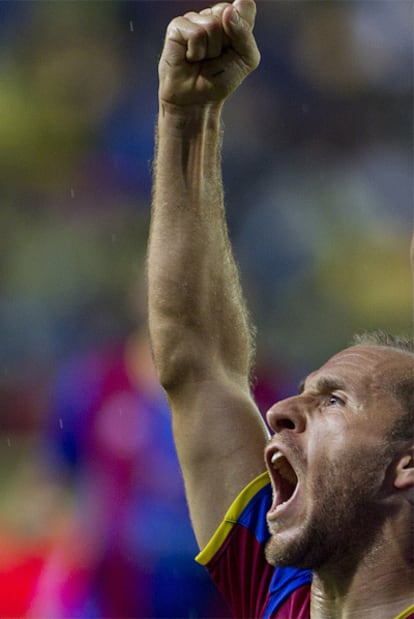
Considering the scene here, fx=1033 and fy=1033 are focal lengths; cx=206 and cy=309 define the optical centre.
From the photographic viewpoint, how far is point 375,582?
1.86 metres

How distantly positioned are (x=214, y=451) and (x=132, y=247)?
3.10 metres

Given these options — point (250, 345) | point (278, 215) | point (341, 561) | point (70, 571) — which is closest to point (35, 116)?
point (278, 215)

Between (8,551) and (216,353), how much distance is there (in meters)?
2.75

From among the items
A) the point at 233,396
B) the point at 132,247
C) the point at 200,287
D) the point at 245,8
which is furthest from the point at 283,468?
the point at 132,247

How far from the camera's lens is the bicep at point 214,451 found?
2143mm

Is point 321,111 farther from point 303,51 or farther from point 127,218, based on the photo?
point 127,218

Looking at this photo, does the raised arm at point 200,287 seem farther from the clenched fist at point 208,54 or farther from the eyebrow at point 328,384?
the eyebrow at point 328,384

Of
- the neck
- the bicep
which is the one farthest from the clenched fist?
the neck

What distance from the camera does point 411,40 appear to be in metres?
5.27

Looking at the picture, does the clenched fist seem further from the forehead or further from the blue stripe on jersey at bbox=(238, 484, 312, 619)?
the blue stripe on jersey at bbox=(238, 484, 312, 619)

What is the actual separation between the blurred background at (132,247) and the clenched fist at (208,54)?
271 centimetres

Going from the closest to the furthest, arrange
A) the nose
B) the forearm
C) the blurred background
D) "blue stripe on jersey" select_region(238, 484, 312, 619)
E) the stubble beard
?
1. the stubble beard
2. the nose
3. "blue stripe on jersey" select_region(238, 484, 312, 619)
4. the forearm
5. the blurred background

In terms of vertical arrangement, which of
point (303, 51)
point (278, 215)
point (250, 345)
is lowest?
point (250, 345)

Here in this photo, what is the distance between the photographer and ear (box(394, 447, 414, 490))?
1.85 meters
